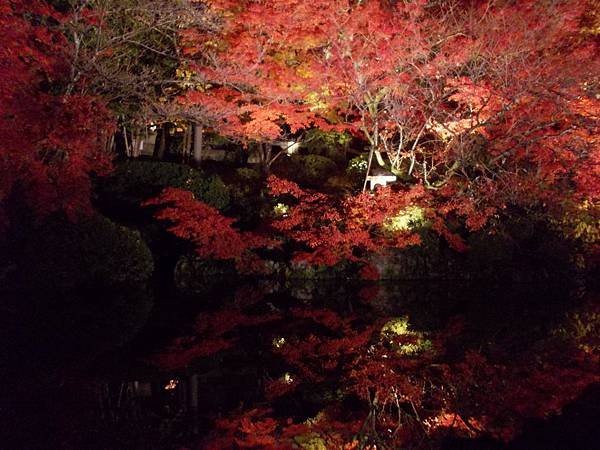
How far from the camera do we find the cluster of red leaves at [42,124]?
1036 cm

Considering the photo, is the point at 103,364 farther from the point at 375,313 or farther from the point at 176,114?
the point at 176,114

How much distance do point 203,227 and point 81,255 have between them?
2.63m

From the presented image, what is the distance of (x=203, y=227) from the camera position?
12.7 meters

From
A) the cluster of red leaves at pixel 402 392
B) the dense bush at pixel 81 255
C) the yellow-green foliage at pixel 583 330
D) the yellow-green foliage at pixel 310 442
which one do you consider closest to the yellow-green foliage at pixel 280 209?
the dense bush at pixel 81 255

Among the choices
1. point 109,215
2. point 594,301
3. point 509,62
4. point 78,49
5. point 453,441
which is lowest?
point 453,441

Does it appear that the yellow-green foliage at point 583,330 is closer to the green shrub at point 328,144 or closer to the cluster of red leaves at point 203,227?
the cluster of red leaves at point 203,227

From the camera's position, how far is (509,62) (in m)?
12.5

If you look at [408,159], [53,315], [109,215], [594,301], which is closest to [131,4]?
[109,215]

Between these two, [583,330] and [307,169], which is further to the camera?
[307,169]

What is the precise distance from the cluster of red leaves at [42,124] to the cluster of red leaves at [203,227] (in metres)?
1.80

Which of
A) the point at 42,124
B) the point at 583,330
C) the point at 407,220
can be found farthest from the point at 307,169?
the point at 583,330

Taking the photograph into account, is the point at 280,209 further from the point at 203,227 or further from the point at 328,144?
the point at 328,144

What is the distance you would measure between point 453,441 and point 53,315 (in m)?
7.16

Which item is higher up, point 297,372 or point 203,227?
point 203,227
